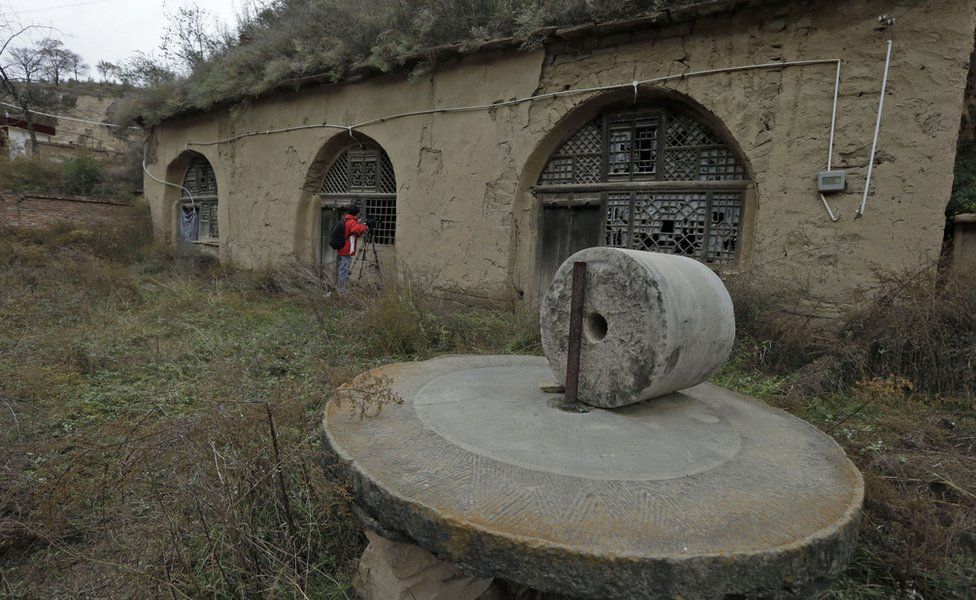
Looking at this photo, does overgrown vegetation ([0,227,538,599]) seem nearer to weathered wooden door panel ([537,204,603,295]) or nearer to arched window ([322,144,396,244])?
weathered wooden door panel ([537,204,603,295])

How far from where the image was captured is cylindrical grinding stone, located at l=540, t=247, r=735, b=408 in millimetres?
2326

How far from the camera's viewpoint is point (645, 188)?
5.87 m

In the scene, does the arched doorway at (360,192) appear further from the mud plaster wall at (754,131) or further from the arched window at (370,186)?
the mud plaster wall at (754,131)

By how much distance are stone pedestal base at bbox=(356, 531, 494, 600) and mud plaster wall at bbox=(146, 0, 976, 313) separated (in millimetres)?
4284

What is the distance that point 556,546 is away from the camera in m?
1.49

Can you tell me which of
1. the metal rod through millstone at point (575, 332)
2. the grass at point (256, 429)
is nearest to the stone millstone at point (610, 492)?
the metal rod through millstone at point (575, 332)

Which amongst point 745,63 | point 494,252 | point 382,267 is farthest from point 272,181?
point 745,63

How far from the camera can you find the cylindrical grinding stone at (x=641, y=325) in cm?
233

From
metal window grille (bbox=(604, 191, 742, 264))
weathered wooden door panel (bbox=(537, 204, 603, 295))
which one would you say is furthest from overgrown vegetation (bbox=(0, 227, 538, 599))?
metal window grille (bbox=(604, 191, 742, 264))

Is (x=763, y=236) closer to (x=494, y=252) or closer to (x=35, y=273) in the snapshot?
(x=494, y=252)

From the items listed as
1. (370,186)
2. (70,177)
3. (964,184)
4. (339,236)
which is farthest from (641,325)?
(70,177)

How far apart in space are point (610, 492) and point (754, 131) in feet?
14.9

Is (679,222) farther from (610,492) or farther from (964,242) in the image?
(610,492)

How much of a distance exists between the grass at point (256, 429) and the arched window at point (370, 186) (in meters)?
2.17
